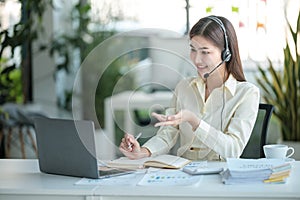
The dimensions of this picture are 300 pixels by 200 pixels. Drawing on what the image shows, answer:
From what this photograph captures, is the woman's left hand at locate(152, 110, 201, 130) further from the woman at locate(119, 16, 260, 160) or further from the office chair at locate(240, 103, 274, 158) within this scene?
the office chair at locate(240, 103, 274, 158)

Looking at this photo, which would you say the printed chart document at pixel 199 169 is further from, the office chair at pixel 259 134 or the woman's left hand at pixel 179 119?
the office chair at pixel 259 134

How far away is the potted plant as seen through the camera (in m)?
4.79

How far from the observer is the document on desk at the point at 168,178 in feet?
7.35

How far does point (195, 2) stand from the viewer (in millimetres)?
5586

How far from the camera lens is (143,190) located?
2170 mm

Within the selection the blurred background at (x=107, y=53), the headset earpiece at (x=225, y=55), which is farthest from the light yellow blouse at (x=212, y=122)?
the blurred background at (x=107, y=53)

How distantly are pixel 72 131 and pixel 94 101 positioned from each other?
36 centimetres

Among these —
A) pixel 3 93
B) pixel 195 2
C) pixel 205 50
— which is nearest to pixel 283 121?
pixel 195 2

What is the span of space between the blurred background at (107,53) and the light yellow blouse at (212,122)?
1826mm

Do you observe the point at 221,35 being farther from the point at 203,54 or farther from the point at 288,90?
the point at 288,90

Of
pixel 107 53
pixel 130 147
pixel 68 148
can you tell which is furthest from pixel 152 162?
pixel 107 53

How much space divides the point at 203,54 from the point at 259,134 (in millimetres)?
582

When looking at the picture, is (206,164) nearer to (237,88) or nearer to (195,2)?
(237,88)

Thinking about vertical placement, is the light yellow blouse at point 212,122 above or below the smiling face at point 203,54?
below
